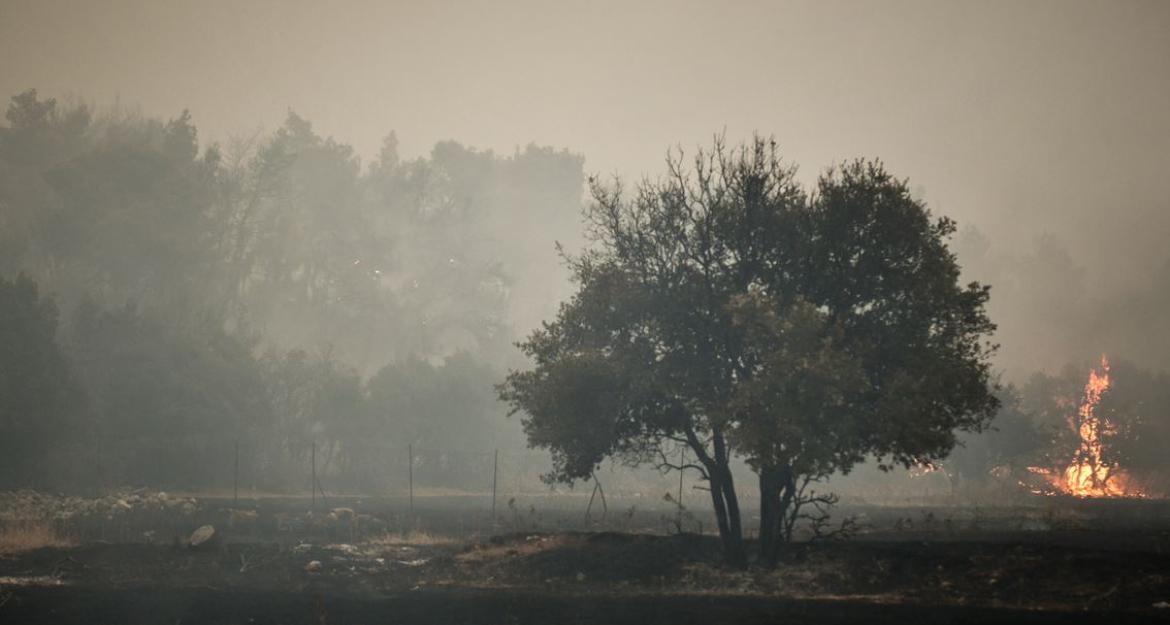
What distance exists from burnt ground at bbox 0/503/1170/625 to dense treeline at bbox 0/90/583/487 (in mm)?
37708

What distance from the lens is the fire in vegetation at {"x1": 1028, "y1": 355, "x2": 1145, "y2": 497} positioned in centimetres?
10344

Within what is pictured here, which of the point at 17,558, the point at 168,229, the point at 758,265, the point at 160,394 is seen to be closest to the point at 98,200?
the point at 168,229

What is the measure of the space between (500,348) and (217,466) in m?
68.6

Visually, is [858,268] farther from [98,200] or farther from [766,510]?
[98,200]

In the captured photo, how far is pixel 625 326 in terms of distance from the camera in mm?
41219

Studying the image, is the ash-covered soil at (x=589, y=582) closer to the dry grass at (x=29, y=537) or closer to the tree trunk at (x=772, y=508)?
the tree trunk at (x=772, y=508)

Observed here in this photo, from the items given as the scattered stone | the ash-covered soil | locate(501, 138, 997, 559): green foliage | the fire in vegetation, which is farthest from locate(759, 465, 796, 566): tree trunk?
the fire in vegetation

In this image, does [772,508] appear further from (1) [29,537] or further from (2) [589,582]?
(1) [29,537]

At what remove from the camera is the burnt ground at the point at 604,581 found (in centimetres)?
3181

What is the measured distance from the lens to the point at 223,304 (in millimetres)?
128000

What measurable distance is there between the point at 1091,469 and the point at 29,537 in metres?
96.8

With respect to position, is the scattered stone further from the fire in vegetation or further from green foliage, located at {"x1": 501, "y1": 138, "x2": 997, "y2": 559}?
the fire in vegetation

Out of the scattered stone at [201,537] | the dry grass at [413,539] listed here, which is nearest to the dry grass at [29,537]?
the scattered stone at [201,537]

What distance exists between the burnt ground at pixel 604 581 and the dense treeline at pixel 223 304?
37.7 meters
